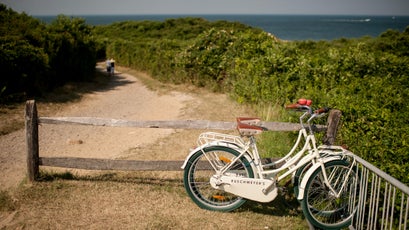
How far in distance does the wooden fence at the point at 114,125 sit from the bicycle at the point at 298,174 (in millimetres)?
418

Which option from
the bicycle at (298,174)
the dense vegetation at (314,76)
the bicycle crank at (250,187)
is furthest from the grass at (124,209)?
the dense vegetation at (314,76)

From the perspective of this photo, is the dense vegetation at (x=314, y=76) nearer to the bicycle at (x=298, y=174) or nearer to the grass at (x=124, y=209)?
the bicycle at (x=298, y=174)

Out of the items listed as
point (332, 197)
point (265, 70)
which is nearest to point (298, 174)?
point (332, 197)

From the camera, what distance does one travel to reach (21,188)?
16.5 ft

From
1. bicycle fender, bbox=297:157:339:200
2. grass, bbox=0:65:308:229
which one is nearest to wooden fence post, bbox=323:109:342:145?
bicycle fender, bbox=297:157:339:200

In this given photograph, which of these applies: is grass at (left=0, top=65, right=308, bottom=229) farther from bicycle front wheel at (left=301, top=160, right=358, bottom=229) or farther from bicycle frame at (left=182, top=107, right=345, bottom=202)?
bicycle frame at (left=182, top=107, right=345, bottom=202)

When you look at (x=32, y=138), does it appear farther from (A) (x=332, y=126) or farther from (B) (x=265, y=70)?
(B) (x=265, y=70)

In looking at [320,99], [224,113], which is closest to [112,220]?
[320,99]

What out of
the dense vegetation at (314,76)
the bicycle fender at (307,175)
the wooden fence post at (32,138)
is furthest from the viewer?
the wooden fence post at (32,138)

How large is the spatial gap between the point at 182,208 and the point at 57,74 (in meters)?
13.0

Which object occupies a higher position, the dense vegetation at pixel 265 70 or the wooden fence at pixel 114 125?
the dense vegetation at pixel 265 70

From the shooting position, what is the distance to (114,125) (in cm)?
505

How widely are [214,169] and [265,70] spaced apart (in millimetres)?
6240

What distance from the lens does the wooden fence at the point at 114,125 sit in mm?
4730
